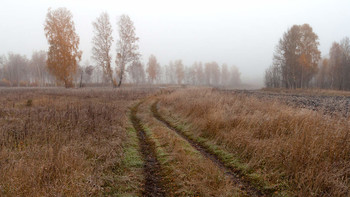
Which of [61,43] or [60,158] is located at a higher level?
[61,43]

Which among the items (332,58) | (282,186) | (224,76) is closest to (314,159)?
(282,186)

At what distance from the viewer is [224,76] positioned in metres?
118

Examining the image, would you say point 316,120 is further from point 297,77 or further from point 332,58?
point 332,58

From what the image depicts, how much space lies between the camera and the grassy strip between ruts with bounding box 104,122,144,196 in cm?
428

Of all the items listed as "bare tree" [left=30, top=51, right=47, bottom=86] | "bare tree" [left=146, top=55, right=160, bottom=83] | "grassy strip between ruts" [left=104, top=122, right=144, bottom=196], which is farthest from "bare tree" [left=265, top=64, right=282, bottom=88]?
"bare tree" [left=30, top=51, right=47, bottom=86]

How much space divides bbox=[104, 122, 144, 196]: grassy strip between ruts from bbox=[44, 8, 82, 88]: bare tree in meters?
29.1

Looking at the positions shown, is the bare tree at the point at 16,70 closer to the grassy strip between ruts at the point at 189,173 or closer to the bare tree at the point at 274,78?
the grassy strip between ruts at the point at 189,173

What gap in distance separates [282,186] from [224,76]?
389 ft

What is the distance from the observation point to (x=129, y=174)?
5066 mm

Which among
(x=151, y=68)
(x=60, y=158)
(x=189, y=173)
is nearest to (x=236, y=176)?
(x=189, y=173)

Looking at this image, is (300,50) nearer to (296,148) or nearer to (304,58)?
(304,58)

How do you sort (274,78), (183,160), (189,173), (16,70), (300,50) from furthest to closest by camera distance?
(16,70) → (274,78) → (300,50) → (183,160) → (189,173)

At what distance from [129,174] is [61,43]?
3185 centimetres

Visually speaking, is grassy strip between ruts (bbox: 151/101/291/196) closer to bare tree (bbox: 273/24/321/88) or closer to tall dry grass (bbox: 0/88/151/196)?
tall dry grass (bbox: 0/88/151/196)
